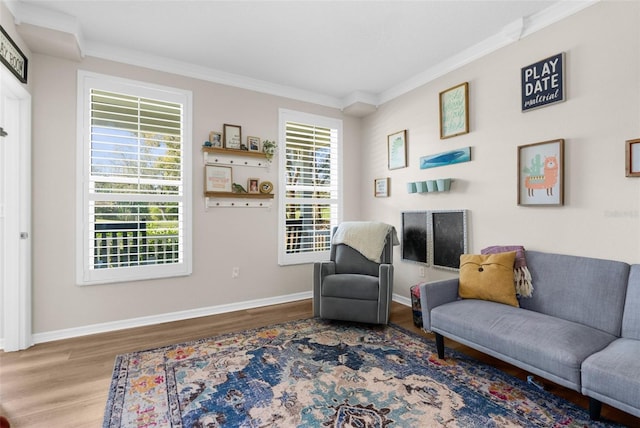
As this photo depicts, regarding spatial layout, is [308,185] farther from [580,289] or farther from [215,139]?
[580,289]

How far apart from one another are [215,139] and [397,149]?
2.20 meters

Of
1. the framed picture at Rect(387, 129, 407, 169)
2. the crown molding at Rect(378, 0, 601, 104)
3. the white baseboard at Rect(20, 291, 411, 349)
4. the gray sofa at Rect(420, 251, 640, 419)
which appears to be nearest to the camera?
the gray sofa at Rect(420, 251, 640, 419)

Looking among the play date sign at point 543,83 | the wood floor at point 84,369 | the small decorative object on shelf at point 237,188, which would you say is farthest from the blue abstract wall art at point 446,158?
the small decorative object on shelf at point 237,188

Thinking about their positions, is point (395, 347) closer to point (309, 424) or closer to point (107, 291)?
point (309, 424)

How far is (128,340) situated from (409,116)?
3769 mm

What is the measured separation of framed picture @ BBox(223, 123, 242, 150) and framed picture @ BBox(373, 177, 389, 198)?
187cm

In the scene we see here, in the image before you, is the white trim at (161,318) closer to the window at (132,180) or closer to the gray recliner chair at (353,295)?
the window at (132,180)

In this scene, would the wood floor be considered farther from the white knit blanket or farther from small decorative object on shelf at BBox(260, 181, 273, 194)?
small decorative object on shelf at BBox(260, 181, 273, 194)

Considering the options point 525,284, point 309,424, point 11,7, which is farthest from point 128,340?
point 525,284

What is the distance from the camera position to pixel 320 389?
207cm

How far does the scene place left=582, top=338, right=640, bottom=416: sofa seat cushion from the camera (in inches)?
58.4

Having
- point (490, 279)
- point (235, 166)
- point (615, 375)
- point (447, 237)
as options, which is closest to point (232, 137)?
point (235, 166)

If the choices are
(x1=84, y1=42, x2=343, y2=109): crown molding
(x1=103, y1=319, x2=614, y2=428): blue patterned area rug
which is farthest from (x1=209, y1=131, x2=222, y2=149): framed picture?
(x1=103, y1=319, x2=614, y2=428): blue patterned area rug

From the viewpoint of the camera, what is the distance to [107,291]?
312 centimetres
